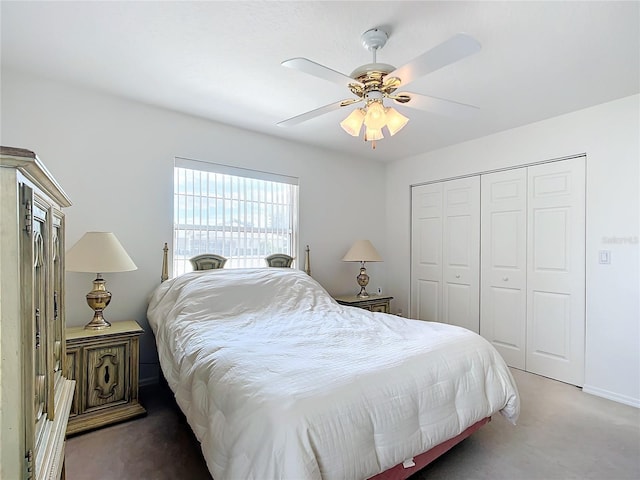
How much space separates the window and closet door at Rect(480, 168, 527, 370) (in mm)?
2129

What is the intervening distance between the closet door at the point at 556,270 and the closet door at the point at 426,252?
103cm

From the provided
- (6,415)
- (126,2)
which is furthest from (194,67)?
(6,415)

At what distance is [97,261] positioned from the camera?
2363 mm

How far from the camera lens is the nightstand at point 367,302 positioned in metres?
3.86

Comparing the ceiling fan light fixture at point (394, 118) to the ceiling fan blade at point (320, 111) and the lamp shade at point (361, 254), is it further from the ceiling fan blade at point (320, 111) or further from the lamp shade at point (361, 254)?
the lamp shade at point (361, 254)

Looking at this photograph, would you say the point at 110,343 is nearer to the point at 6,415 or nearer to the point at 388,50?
the point at 6,415

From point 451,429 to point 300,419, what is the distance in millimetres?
885

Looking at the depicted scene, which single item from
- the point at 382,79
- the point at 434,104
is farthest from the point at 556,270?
the point at 382,79

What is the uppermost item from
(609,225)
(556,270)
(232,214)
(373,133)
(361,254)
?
(373,133)

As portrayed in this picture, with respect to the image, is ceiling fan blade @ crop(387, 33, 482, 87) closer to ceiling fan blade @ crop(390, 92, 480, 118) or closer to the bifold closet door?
ceiling fan blade @ crop(390, 92, 480, 118)

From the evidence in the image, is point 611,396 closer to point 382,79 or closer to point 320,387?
point 320,387

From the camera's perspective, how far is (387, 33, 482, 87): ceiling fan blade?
1384 millimetres

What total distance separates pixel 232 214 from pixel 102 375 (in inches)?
68.9

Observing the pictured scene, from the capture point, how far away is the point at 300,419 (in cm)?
123
